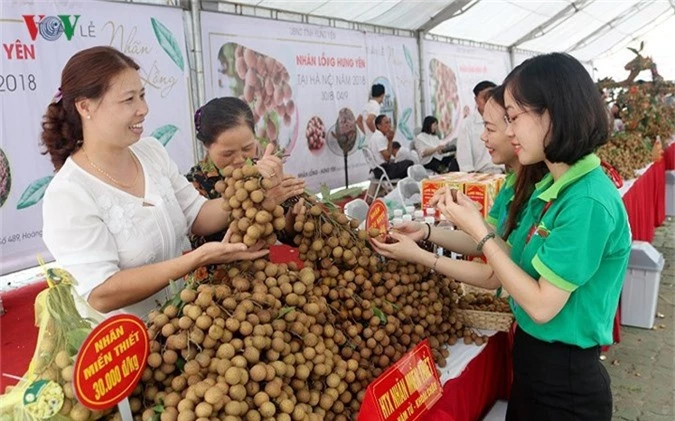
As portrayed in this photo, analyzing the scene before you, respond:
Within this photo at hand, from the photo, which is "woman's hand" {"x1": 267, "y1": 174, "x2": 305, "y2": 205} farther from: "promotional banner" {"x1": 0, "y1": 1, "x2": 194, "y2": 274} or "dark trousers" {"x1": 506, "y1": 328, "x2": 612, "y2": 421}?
"promotional banner" {"x1": 0, "y1": 1, "x2": 194, "y2": 274}

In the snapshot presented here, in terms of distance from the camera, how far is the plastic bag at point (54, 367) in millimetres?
878

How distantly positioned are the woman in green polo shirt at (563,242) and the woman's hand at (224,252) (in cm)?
53

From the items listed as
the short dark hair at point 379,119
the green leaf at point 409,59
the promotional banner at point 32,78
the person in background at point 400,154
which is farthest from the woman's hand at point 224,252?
the green leaf at point 409,59

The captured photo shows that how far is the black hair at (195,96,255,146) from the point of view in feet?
6.63

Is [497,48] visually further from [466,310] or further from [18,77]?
[466,310]

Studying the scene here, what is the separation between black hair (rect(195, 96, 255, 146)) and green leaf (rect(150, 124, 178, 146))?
7.99ft

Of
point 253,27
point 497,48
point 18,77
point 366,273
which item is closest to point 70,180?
point 366,273

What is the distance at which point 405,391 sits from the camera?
123 cm

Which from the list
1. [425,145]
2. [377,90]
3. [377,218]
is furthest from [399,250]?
[425,145]

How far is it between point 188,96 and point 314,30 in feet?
7.15

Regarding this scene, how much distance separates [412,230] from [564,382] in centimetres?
69

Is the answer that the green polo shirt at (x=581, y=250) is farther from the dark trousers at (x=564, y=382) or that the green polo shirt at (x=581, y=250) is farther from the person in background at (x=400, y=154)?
the person in background at (x=400, y=154)

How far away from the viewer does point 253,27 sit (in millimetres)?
5387

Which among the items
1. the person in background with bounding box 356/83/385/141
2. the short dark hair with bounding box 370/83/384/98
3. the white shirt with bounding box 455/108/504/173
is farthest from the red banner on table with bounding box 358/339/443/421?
the short dark hair with bounding box 370/83/384/98
